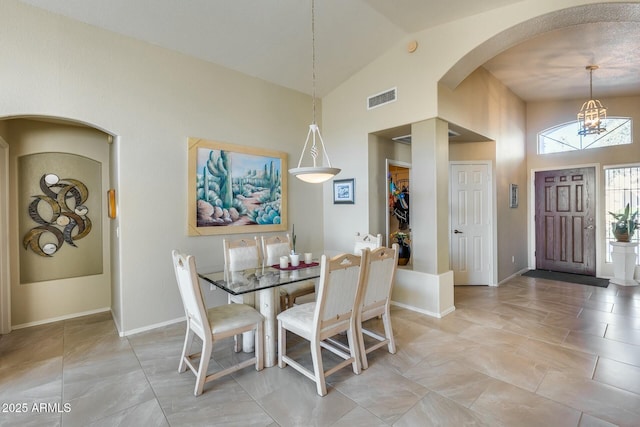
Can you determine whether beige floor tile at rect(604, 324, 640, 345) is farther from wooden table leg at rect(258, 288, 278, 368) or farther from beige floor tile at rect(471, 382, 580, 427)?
wooden table leg at rect(258, 288, 278, 368)

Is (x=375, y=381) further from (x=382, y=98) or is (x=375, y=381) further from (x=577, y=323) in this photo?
(x=382, y=98)

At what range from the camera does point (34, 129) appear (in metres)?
3.50

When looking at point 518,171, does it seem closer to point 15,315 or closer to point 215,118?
point 215,118

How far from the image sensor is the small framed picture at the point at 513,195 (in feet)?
18.0

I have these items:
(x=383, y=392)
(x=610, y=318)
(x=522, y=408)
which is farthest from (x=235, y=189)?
Answer: (x=610, y=318)

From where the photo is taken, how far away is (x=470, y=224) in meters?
5.11

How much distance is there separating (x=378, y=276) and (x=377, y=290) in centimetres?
14

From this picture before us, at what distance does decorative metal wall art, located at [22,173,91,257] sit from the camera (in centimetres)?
353

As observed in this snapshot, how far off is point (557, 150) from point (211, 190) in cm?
638

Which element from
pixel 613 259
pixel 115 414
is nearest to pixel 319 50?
pixel 115 414

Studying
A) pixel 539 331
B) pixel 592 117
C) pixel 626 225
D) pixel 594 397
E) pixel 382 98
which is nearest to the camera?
pixel 594 397

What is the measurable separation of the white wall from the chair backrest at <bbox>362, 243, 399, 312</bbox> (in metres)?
1.67

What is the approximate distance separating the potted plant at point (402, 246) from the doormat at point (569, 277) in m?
2.64

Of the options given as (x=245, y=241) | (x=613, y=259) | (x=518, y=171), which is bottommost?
(x=613, y=259)
